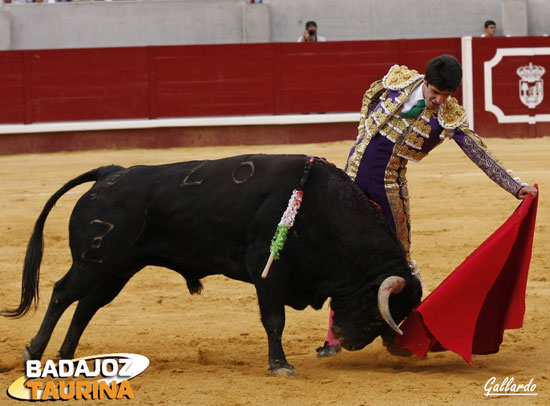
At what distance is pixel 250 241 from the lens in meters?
3.55

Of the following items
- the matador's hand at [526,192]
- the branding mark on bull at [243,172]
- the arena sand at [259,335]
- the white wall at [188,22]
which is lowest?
the arena sand at [259,335]

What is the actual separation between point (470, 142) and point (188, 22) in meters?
9.36

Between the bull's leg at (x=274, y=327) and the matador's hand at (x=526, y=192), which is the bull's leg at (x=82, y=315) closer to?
the bull's leg at (x=274, y=327)

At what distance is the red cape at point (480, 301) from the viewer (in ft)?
11.6

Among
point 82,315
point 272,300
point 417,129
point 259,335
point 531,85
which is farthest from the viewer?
point 531,85

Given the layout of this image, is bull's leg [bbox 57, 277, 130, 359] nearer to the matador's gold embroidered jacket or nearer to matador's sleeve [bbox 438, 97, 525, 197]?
the matador's gold embroidered jacket

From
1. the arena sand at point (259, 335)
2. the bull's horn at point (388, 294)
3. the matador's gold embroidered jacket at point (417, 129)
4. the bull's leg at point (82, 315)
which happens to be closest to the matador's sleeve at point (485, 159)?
the matador's gold embroidered jacket at point (417, 129)

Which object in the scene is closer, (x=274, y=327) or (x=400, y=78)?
(x=274, y=327)

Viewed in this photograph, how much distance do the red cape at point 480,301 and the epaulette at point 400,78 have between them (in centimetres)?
61

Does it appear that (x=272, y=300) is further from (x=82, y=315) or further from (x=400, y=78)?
(x=400, y=78)

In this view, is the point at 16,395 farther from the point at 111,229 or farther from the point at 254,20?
the point at 254,20

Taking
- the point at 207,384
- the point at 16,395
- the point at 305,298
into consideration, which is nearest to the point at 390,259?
the point at 305,298

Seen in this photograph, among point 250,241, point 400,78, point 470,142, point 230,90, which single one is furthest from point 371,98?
point 230,90

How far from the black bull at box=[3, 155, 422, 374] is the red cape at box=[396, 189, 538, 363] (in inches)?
3.8
